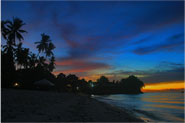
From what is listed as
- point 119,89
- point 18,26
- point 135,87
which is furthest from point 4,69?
point 135,87

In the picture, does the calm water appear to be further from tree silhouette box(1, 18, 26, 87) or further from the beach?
tree silhouette box(1, 18, 26, 87)

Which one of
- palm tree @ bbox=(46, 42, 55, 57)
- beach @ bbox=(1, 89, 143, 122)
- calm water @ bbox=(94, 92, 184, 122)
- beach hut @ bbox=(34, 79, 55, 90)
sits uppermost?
palm tree @ bbox=(46, 42, 55, 57)

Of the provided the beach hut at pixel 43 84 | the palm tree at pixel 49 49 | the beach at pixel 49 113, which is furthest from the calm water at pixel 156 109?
the palm tree at pixel 49 49

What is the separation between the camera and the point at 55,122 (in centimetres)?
478

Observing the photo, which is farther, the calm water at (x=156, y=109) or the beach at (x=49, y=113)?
the calm water at (x=156, y=109)

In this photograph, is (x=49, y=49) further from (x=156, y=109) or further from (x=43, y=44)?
(x=156, y=109)

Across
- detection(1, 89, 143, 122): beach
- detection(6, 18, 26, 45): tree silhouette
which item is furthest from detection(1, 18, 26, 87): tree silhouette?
detection(1, 89, 143, 122): beach

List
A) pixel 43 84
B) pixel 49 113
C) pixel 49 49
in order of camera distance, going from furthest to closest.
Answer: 1. pixel 49 49
2. pixel 43 84
3. pixel 49 113

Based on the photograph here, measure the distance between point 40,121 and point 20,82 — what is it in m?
31.7

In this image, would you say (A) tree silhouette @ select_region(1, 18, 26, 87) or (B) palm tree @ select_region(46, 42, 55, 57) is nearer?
(A) tree silhouette @ select_region(1, 18, 26, 87)

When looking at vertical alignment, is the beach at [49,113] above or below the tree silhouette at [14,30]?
below

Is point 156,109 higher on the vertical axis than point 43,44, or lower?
lower

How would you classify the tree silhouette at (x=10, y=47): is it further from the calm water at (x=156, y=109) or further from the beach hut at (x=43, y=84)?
the calm water at (x=156, y=109)

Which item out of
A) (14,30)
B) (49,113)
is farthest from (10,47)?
(49,113)
